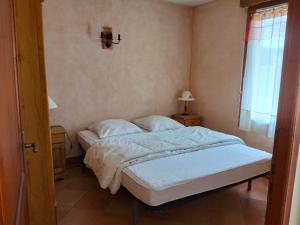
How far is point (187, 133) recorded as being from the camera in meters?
3.44

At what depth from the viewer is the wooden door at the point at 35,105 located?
180 cm

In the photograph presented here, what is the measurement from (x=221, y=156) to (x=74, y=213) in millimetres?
1631

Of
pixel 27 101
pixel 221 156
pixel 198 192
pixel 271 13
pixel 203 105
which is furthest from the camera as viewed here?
pixel 203 105

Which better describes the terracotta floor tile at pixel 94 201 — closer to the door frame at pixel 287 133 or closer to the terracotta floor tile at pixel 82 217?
the terracotta floor tile at pixel 82 217

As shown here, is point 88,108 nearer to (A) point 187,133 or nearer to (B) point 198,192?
(A) point 187,133

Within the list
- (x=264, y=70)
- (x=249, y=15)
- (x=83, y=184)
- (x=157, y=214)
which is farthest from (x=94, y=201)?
(x=249, y=15)

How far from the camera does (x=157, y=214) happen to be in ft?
8.25

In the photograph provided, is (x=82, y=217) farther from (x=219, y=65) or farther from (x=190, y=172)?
(x=219, y=65)

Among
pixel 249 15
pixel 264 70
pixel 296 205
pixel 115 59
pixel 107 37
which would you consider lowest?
pixel 296 205

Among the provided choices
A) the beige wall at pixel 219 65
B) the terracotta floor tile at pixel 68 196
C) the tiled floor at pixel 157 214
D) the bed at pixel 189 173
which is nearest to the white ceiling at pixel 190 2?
the beige wall at pixel 219 65

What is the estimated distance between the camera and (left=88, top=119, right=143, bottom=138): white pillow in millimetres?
3355

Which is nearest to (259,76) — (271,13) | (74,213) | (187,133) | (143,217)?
(271,13)

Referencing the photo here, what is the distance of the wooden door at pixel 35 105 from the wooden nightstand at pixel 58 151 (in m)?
1.28

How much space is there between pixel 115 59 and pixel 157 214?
2.38m
